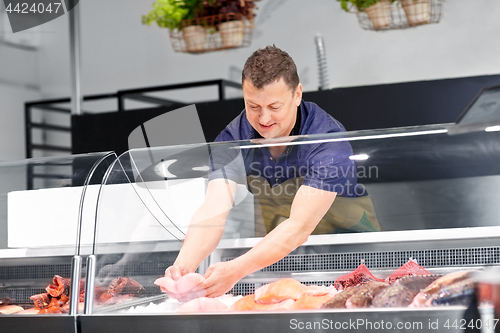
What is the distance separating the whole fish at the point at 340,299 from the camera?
1052 mm

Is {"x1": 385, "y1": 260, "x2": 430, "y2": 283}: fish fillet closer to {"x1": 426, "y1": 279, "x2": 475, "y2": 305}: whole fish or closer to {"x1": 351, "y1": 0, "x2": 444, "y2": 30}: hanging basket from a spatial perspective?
{"x1": 426, "y1": 279, "x2": 475, "y2": 305}: whole fish

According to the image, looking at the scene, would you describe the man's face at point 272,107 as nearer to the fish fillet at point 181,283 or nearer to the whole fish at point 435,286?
the fish fillet at point 181,283

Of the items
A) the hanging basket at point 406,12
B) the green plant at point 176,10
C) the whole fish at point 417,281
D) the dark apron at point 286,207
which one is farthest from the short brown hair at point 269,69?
the green plant at point 176,10

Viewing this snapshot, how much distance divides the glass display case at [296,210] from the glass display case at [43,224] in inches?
3.3

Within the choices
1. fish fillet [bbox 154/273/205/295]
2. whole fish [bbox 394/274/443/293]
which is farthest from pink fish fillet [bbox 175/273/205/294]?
whole fish [bbox 394/274/443/293]

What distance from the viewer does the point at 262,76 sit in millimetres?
1332

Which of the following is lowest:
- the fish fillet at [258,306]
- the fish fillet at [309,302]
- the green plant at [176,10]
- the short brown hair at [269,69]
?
the fish fillet at [258,306]

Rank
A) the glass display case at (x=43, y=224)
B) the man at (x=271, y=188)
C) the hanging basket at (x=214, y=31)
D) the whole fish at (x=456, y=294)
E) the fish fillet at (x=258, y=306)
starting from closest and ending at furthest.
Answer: the whole fish at (x=456, y=294) < the fish fillet at (x=258, y=306) < the man at (x=271, y=188) < the glass display case at (x=43, y=224) < the hanging basket at (x=214, y=31)

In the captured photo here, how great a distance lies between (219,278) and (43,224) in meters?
0.60

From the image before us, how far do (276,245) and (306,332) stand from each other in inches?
9.5

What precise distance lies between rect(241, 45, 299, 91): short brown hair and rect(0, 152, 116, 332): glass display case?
488 millimetres

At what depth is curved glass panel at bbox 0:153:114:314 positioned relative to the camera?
138 centimetres

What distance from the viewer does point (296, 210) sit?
1.22 m

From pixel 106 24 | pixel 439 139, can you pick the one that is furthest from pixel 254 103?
pixel 106 24
